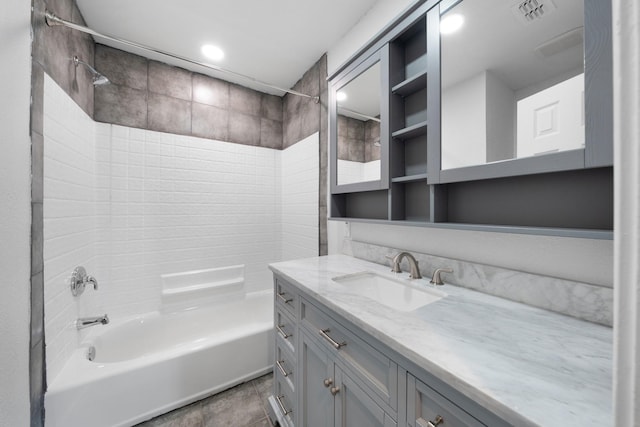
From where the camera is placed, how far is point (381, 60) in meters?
1.32

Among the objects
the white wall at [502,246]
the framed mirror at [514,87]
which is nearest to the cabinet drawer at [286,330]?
the white wall at [502,246]

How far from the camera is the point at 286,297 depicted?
1.32 meters

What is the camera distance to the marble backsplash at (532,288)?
75 cm

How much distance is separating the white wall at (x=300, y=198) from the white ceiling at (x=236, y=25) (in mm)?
736

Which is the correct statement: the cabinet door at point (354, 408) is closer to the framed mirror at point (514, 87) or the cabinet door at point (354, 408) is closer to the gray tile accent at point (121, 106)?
the framed mirror at point (514, 87)

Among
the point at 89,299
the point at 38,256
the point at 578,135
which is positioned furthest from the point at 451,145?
the point at 89,299

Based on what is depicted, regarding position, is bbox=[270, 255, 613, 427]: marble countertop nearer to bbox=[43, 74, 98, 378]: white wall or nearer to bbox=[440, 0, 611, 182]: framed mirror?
bbox=[440, 0, 611, 182]: framed mirror

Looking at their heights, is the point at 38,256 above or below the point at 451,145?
below

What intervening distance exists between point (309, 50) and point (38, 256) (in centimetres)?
220

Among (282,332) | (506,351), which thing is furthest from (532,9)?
(282,332)

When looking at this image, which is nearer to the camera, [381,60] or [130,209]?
[381,60]

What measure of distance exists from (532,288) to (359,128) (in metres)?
1.17

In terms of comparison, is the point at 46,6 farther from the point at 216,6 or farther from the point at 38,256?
the point at 38,256

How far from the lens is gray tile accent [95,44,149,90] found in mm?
1943
